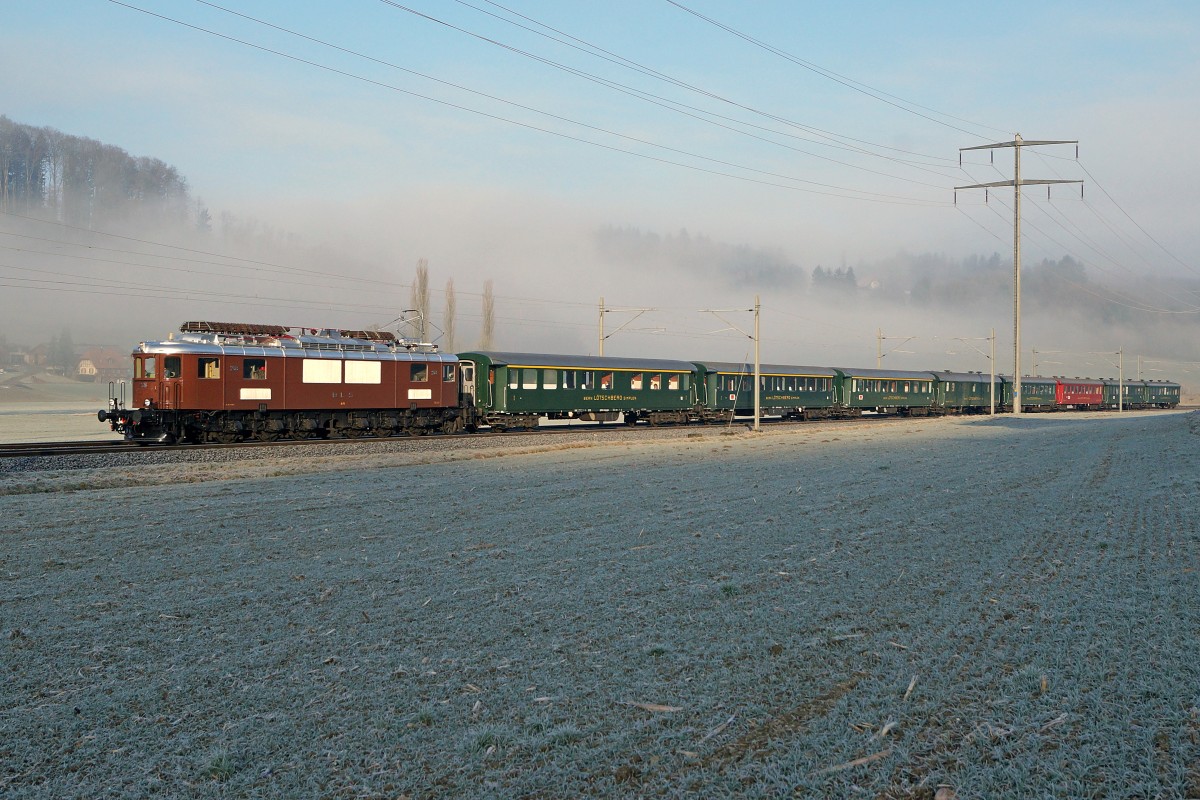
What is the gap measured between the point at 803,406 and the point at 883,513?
150 feet

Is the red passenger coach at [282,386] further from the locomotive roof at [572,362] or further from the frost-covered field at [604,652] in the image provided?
the frost-covered field at [604,652]

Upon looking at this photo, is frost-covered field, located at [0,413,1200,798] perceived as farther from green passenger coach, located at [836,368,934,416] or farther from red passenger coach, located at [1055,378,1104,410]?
red passenger coach, located at [1055,378,1104,410]

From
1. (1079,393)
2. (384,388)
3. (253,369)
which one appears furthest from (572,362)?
(1079,393)

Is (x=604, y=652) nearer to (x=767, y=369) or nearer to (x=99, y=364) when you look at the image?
(x=767, y=369)

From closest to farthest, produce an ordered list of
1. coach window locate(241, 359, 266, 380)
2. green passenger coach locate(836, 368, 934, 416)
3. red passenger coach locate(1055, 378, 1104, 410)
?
coach window locate(241, 359, 266, 380) < green passenger coach locate(836, 368, 934, 416) < red passenger coach locate(1055, 378, 1104, 410)

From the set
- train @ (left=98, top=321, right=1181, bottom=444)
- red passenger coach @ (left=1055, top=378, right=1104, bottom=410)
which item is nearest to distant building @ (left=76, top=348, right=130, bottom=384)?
train @ (left=98, top=321, right=1181, bottom=444)

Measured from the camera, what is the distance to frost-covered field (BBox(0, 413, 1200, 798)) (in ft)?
14.6

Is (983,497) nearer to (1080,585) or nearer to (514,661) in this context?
(1080,585)

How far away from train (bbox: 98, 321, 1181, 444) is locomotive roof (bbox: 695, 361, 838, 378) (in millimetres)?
113

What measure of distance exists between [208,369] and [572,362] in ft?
62.8

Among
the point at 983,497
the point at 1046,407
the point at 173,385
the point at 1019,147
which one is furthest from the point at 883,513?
the point at 1046,407

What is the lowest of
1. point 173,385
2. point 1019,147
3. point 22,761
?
point 22,761

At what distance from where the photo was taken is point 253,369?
3025cm

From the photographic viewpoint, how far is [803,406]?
57.9m
